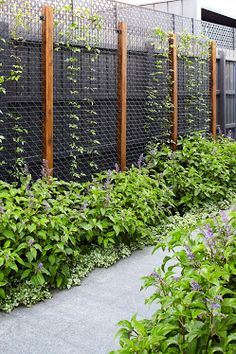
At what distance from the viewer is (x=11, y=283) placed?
3500 mm

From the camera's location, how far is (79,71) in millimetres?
5238

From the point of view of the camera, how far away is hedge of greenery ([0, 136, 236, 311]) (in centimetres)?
349

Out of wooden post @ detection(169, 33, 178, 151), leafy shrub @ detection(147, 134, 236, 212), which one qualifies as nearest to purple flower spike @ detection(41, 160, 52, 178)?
leafy shrub @ detection(147, 134, 236, 212)

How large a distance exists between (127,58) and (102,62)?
0.50m

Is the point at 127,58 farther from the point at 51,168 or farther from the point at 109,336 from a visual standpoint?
the point at 109,336

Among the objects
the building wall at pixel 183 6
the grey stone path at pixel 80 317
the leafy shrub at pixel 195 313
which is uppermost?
the building wall at pixel 183 6

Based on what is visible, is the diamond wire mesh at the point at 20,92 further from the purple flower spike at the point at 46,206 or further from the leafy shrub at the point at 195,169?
the leafy shrub at the point at 195,169

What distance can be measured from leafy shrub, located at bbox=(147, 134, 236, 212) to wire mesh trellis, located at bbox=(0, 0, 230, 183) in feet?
0.90

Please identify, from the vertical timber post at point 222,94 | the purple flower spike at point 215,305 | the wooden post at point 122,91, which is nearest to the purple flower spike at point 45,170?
the wooden post at point 122,91

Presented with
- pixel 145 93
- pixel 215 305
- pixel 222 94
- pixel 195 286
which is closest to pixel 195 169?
pixel 145 93

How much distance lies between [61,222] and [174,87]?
3439 mm

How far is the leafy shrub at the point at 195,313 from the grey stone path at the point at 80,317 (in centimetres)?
59

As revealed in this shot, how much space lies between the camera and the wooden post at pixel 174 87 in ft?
21.8

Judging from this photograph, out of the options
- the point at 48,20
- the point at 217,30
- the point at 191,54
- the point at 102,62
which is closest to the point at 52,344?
the point at 48,20
